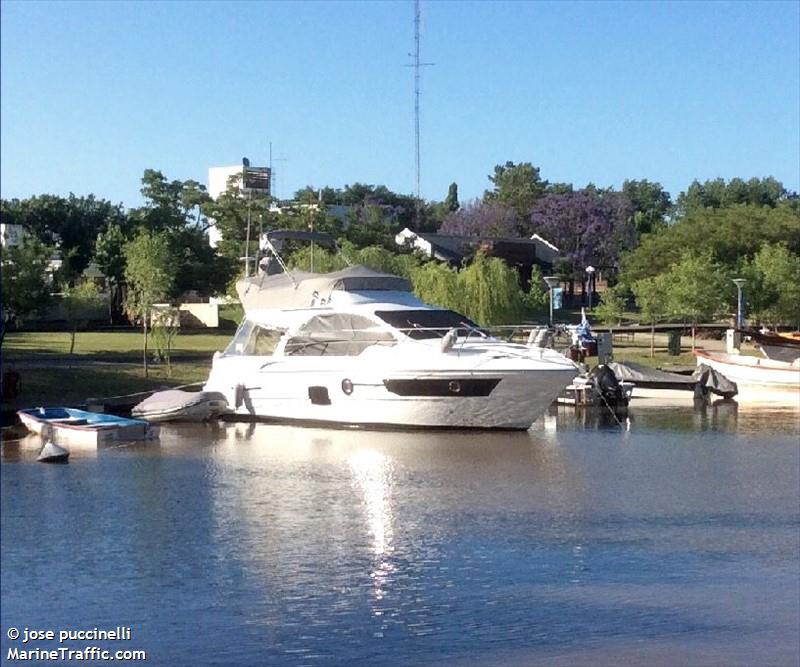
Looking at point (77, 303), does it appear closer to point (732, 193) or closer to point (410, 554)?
point (410, 554)

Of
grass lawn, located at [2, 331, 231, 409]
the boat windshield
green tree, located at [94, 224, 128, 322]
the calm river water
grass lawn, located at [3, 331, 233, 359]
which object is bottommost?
the calm river water

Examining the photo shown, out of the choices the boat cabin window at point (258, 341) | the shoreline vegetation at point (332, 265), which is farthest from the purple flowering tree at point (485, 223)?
the boat cabin window at point (258, 341)

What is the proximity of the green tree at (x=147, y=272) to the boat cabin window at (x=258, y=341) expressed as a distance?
309 inches

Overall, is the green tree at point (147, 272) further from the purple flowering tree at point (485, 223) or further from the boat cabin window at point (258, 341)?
the purple flowering tree at point (485, 223)

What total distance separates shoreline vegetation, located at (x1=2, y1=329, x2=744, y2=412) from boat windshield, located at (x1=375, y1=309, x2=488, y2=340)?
29.9 ft

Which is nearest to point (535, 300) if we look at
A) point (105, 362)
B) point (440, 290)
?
point (440, 290)

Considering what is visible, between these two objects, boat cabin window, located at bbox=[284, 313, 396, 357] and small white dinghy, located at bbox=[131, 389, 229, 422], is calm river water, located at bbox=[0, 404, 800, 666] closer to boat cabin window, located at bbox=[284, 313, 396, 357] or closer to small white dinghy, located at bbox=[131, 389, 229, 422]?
boat cabin window, located at bbox=[284, 313, 396, 357]

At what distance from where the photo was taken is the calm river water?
12.6 meters

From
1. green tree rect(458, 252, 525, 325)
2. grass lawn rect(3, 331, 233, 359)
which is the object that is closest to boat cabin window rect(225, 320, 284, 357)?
grass lawn rect(3, 331, 233, 359)

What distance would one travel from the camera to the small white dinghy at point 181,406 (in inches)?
1225

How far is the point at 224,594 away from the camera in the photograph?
14.2 metres

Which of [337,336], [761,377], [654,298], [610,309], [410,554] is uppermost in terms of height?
[654,298]

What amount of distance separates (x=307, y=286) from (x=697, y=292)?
2862cm

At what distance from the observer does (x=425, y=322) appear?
100.0 feet
